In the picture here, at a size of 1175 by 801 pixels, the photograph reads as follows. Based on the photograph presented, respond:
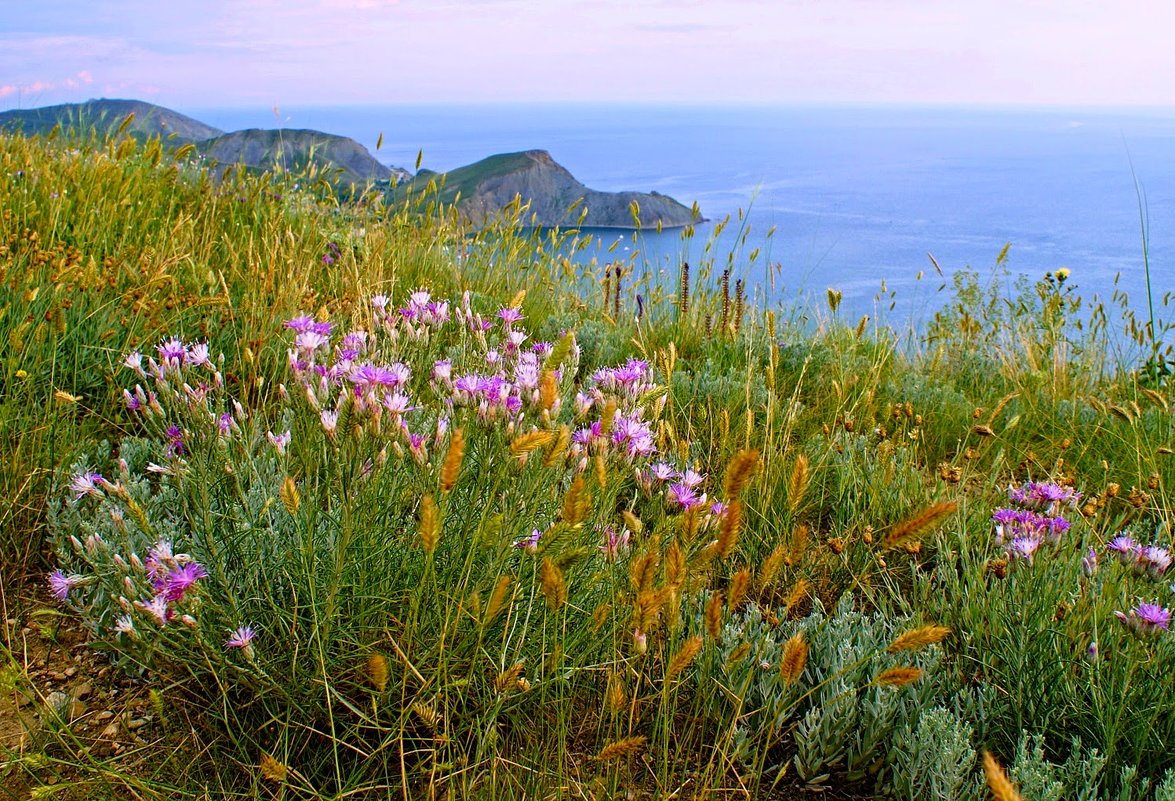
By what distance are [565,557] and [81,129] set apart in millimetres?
7904

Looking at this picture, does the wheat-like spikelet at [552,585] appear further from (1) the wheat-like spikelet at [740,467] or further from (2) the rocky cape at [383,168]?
(2) the rocky cape at [383,168]

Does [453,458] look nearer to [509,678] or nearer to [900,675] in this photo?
[509,678]

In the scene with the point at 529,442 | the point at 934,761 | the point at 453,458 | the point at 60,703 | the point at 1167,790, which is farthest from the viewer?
the point at 60,703

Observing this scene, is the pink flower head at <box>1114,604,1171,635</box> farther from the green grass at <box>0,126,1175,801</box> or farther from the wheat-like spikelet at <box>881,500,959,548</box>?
the wheat-like spikelet at <box>881,500,959,548</box>

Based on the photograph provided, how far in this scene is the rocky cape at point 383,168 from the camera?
680 centimetres

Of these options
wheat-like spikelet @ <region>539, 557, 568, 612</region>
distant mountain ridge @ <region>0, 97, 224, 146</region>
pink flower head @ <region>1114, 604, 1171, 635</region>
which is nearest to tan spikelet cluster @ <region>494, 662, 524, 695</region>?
wheat-like spikelet @ <region>539, 557, 568, 612</region>

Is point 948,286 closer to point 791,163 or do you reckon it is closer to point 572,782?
point 572,782

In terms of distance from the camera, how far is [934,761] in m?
1.80

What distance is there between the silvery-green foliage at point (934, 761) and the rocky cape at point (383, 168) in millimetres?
3315

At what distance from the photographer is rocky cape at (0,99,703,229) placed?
680cm

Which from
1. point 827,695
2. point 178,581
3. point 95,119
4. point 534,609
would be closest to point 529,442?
point 534,609

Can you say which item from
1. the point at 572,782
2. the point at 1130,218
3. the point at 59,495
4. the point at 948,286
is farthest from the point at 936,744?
the point at 1130,218

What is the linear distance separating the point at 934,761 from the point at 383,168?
13098mm

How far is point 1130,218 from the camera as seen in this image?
13.6m
